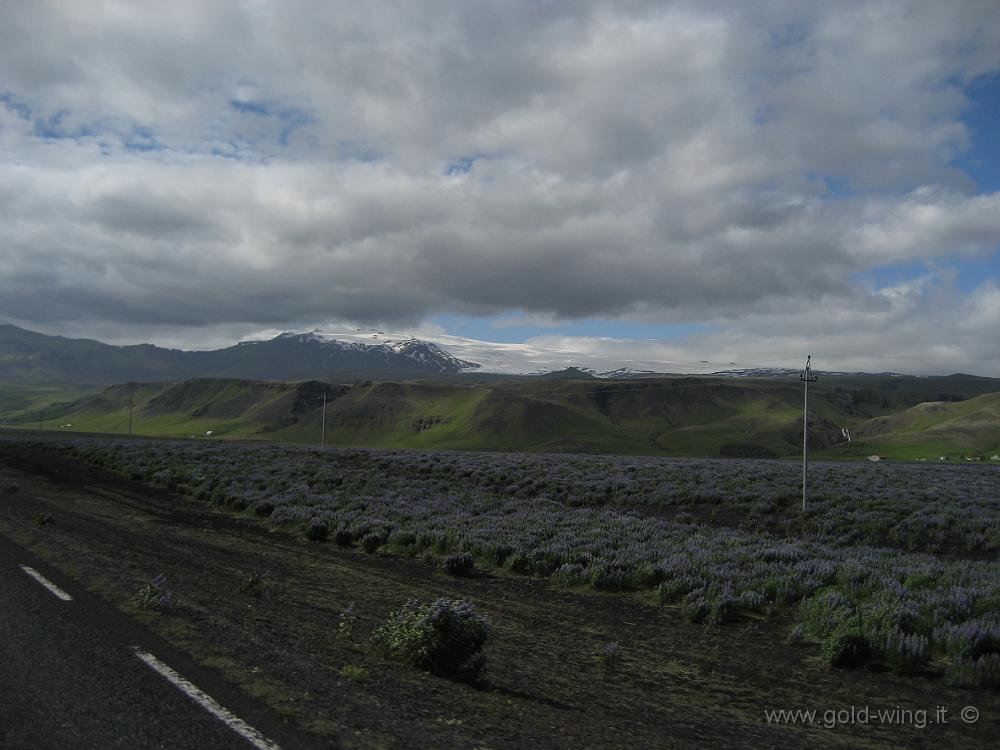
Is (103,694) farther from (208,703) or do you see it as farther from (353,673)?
(353,673)

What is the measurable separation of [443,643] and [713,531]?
14.7 metres

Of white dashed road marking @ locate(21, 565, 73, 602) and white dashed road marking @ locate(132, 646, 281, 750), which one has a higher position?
white dashed road marking @ locate(132, 646, 281, 750)

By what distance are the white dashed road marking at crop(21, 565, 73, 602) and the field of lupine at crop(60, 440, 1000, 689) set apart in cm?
814

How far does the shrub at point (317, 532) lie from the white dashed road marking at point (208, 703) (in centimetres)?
1284

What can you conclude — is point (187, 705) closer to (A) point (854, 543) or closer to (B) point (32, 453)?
(A) point (854, 543)

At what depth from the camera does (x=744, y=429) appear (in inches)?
6964

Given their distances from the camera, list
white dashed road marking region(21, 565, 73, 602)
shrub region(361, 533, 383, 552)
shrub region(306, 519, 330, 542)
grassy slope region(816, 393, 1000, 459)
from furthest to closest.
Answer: grassy slope region(816, 393, 1000, 459)
shrub region(306, 519, 330, 542)
shrub region(361, 533, 383, 552)
white dashed road marking region(21, 565, 73, 602)

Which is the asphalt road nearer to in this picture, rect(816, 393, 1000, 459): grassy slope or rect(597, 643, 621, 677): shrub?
rect(597, 643, 621, 677): shrub

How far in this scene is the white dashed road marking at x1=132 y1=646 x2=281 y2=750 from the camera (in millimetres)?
6262

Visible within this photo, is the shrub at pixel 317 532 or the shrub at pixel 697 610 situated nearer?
the shrub at pixel 697 610

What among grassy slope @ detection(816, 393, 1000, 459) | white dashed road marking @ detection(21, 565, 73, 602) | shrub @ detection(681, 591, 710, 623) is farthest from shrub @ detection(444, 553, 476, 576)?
grassy slope @ detection(816, 393, 1000, 459)

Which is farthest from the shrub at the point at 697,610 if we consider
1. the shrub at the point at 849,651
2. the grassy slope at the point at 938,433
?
the grassy slope at the point at 938,433

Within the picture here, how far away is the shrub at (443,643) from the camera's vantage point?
8961 mm

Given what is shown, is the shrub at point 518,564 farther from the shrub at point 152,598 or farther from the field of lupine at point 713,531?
the shrub at point 152,598
